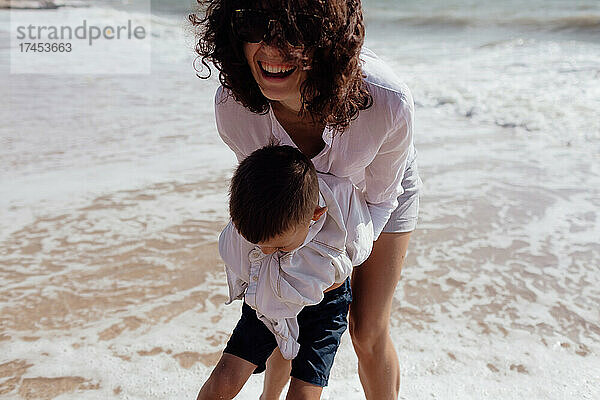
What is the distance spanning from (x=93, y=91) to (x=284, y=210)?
6819mm

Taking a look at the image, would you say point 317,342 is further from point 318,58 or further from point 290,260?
point 318,58

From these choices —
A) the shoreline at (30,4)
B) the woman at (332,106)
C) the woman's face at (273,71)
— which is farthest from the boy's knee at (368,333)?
the shoreline at (30,4)

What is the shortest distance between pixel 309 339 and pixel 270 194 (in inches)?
23.2

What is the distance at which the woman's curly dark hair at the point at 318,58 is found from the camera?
→ 176 centimetres

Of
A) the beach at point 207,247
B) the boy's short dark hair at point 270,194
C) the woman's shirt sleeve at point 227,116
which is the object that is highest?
the woman's shirt sleeve at point 227,116

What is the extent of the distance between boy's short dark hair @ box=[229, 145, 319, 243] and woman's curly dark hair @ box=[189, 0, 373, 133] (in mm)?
189

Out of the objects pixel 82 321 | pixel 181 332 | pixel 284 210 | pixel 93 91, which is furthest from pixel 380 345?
pixel 93 91

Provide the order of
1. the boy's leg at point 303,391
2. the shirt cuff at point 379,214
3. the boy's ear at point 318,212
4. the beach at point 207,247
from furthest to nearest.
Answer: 1. the beach at point 207,247
2. the shirt cuff at point 379,214
3. the boy's leg at point 303,391
4. the boy's ear at point 318,212

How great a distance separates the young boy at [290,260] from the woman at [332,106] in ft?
0.35

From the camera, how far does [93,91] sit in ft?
26.4

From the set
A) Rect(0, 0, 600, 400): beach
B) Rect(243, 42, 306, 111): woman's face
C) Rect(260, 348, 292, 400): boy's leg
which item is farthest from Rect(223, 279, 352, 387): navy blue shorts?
Rect(0, 0, 600, 400): beach

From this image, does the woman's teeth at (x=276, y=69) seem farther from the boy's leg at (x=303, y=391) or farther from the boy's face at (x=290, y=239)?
the boy's leg at (x=303, y=391)

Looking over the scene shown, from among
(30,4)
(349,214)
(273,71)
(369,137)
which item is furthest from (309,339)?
(30,4)

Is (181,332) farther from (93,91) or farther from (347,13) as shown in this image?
(93,91)
